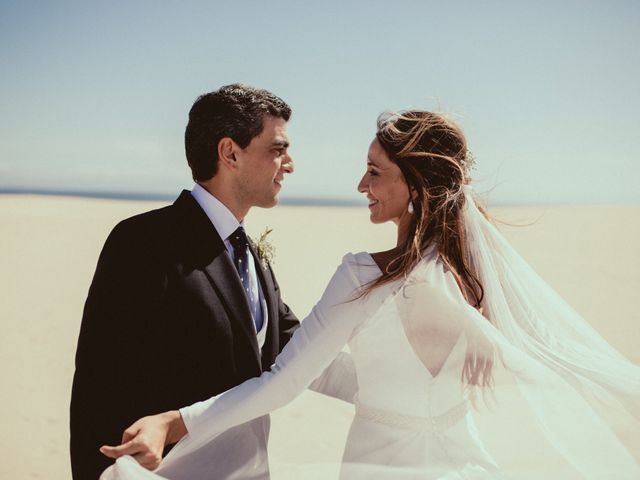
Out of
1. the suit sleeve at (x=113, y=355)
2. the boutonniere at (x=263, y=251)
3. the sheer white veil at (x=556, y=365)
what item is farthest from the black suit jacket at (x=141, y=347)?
the sheer white veil at (x=556, y=365)

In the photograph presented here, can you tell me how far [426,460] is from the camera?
2420mm

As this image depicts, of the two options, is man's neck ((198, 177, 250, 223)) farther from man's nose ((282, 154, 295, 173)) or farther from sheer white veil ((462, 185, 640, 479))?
sheer white veil ((462, 185, 640, 479))

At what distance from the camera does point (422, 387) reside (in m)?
2.48

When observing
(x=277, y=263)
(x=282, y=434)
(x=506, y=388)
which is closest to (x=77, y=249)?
(x=277, y=263)

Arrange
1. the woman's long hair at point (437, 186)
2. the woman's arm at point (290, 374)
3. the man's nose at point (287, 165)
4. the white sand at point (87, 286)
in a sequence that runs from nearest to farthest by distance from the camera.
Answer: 1. the woman's arm at point (290, 374)
2. the woman's long hair at point (437, 186)
3. the man's nose at point (287, 165)
4. the white sand at point (87, 286)

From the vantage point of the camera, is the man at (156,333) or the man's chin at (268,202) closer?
the man at (156,333)

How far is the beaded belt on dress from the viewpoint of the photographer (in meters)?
2.49

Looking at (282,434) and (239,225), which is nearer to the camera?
(239,225)

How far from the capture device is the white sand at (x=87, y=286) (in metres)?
6.80

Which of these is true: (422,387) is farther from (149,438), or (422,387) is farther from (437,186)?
(149,438)

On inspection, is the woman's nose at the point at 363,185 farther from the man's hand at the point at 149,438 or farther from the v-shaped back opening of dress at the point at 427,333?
the man's hand at the point at 149,438

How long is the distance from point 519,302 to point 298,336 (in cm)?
99

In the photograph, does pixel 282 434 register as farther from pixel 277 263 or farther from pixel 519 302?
pixel 277 263

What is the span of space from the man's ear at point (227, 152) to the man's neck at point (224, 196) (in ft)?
0.34
